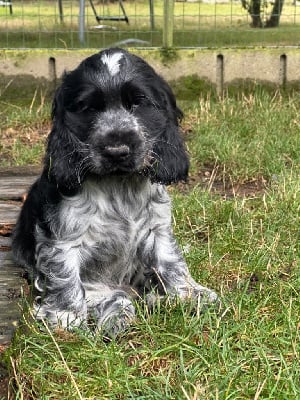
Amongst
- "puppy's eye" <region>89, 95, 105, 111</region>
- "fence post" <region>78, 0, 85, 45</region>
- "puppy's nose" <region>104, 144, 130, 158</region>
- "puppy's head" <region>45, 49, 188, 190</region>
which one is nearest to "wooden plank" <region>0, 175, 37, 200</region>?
"puppy's head" <region>45, 49, 188, 190</region>

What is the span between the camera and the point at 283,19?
358 inches

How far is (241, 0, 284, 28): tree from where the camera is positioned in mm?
9156

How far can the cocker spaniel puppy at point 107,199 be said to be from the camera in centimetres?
350

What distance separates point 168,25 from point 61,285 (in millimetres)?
5725

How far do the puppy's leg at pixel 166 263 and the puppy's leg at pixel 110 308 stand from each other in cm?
21

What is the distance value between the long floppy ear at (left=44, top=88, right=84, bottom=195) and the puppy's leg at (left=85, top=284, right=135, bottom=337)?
0.53 m

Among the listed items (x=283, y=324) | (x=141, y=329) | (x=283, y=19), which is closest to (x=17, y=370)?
(x=141, y=329)

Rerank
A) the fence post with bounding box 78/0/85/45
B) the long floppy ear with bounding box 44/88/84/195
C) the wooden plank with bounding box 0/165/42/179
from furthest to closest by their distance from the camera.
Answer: the fence post with bounding box 78/0/85/45
the wooden plank with bounding box 0/165/42/179
the long floppy ear with bounding box 44/88/84/195

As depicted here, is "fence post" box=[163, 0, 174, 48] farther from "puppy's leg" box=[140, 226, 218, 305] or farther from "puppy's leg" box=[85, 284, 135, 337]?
"puppy's leg" box=[85, 284, 135, 337]

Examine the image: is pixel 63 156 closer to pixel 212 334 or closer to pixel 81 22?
pixel 212 334

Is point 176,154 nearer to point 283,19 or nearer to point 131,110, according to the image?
point 131,110

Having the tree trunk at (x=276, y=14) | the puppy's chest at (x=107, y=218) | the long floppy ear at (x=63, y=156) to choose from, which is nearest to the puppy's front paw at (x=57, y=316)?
the puppy's chest at (x=107, y=218)

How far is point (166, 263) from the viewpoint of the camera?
3.90 metres

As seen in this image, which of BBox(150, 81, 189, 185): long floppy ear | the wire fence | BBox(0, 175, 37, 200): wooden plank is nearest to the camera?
BBox(150, 81, 189, 185): long floppy ear
